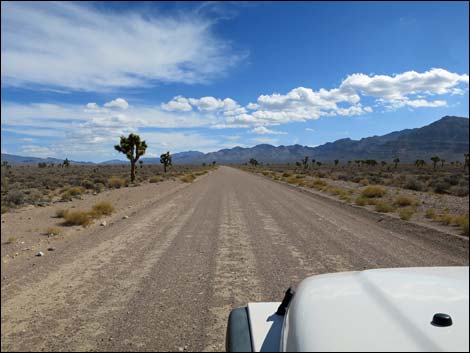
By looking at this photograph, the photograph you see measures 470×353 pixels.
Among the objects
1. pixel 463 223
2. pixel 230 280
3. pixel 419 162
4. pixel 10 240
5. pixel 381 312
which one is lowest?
pixel 10 240

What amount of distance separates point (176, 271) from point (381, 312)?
17.7 ft

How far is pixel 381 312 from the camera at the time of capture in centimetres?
178

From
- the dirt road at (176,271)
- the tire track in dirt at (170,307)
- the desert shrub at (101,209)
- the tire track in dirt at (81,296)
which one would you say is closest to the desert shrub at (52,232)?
the dirt road at (176,271)

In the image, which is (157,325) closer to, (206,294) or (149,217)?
(206,294)

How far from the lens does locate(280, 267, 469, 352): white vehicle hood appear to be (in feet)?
5.12

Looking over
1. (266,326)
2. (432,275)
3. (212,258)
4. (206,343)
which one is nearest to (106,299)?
(206,343)

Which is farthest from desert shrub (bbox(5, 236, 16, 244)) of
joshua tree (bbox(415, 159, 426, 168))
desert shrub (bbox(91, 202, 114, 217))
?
joshua tree (bbox(415, 159, 426, 168))

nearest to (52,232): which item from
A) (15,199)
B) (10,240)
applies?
(10,240)

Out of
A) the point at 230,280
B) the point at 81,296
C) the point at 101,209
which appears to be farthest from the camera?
the point at 101,209

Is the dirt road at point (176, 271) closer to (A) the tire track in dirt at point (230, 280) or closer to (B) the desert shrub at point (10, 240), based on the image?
(A) the tire track in dirt at point (230, 280)

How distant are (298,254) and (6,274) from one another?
18.7 ft

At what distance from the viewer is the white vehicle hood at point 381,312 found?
5.12ft

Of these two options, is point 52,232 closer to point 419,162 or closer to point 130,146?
point 130,146

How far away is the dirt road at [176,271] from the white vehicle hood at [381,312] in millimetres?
2411
